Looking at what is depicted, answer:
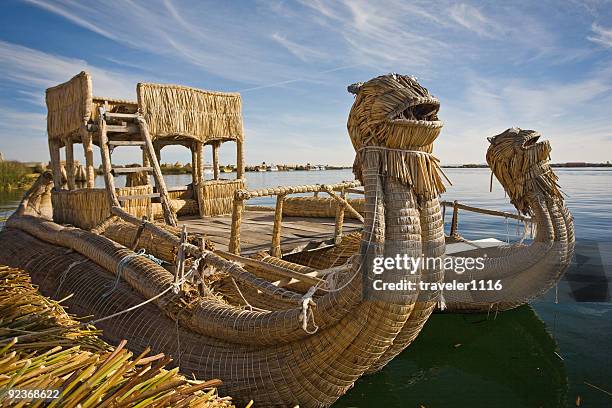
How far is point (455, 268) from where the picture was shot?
640 centimetres

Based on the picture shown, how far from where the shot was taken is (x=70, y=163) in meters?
8.41

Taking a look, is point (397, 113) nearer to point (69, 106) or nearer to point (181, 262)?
point (181, 262)

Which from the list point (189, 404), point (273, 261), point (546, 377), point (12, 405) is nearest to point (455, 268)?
point (546, 377)

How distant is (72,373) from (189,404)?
48cm

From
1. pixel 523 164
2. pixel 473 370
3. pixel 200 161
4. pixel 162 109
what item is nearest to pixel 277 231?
pixel 473 370

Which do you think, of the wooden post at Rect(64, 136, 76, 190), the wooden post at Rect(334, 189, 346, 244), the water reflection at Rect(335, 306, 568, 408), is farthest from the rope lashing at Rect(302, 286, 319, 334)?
the wooden post at Rect(64, 136, 76, 190)

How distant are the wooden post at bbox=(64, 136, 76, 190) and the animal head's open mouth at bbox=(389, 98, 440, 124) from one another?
7345 mm

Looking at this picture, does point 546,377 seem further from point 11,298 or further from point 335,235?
point 11,298

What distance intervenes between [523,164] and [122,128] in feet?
21.6

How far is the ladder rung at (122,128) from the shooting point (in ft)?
23.4

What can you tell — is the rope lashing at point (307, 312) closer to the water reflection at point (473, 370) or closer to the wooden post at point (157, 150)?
the water reflection at point (473, 370)

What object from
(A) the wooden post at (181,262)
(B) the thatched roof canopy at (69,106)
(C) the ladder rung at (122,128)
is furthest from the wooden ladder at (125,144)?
(A) the wooden post at (181,262)

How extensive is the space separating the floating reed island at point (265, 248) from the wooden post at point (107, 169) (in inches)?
1.1

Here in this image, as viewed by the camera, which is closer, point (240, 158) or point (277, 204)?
point (277, 204)
